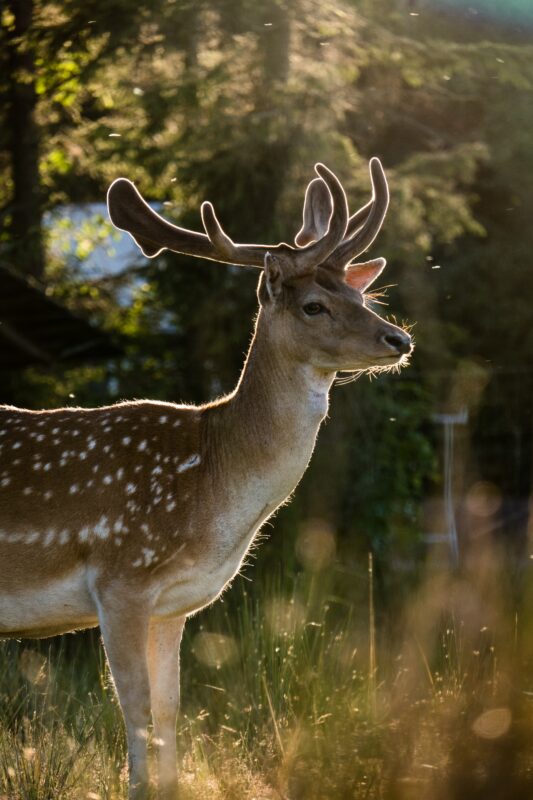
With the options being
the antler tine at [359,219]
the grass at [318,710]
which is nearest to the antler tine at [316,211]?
the antler tine at [359,219]

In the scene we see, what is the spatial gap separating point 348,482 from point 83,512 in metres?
6.82

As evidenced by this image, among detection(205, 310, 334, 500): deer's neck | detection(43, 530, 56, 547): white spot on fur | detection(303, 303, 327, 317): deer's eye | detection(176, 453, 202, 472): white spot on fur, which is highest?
detection(303, 303, 327, 317): deer's eye

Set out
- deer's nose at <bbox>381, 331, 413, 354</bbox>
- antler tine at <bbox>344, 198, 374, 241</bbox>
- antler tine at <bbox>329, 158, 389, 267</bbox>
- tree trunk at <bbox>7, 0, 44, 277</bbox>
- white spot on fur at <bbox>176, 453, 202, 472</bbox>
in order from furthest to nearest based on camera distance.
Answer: tree trunk at <bbox>7, 0, 44, 277</bbox>, antler tine at <bbox>344, 198, 374, 241</bbox>, antler tine at <bbox>329, 158, 389, 267</bbox>, white spot on fur at <bbox>176, 453, 202, 472</bbox>, deer's nose at <bbox>381, 331, 413, 354</bbox>

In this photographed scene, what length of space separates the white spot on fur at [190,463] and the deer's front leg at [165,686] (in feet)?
1.99

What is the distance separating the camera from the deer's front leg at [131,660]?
15.2 feet

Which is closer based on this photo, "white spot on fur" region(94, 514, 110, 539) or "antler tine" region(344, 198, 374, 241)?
"white spot on fur" region(94, 514, 110, 539)

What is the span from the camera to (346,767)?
5.29m

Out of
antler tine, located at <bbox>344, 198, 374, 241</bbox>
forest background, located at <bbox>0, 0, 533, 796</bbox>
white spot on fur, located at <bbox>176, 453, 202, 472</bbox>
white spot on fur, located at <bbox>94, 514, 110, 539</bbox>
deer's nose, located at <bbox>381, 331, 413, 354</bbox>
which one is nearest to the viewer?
deer's nose, located at <bbox>381, 331, 413, 354</bbox>

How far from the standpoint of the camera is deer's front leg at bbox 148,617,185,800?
196 inches

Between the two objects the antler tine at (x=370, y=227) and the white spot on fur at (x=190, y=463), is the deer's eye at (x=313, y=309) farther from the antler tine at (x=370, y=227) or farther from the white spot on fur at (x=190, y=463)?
the white spot on fur at (x=190, y=463)

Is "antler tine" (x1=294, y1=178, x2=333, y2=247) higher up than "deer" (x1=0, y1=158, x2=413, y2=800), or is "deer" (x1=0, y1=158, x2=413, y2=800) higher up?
"antler tine" (x1=294, y1=178, x2=333, y2=247)

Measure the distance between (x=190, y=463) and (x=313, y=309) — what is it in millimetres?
777

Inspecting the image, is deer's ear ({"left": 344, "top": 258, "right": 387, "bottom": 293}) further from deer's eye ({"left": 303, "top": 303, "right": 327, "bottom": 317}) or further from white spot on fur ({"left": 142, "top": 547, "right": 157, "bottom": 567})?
white spot on fur ({"left": 142, "top": 547, "right": 157, "bottom": 567})

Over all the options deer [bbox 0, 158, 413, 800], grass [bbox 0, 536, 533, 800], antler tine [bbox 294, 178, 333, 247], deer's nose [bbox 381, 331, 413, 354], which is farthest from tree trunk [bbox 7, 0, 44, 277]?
deer's nose [bbox 381, 331, 413, 354]
